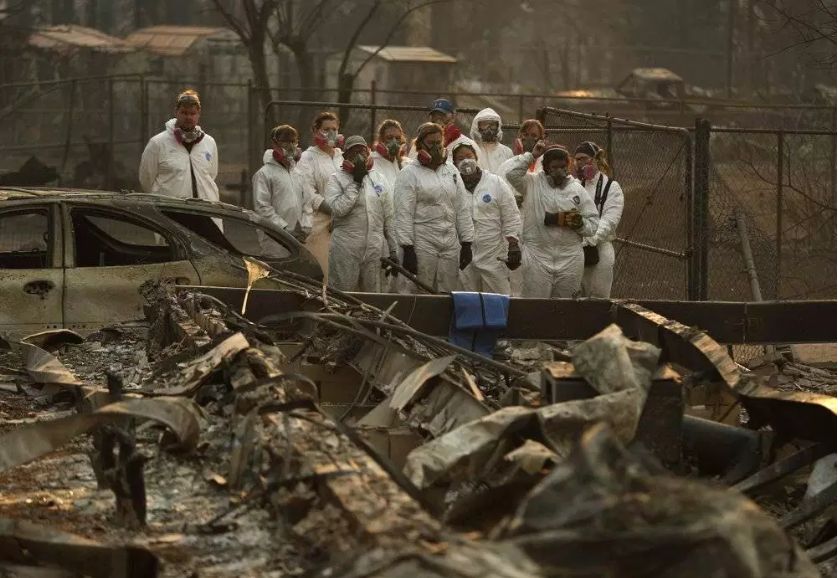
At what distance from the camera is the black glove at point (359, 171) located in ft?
52.5

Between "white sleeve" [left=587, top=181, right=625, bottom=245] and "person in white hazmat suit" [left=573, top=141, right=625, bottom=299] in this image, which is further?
"person in white hazmat suit" [left=573, top=141, right=625, bottom=299]

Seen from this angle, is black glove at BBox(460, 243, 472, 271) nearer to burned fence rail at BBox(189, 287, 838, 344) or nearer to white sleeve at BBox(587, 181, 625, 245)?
white sleeve at BBox(587, 181, 625, 245)

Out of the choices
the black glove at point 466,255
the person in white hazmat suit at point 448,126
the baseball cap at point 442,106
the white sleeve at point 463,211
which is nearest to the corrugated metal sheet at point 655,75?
the person in white hazmat suit at point 448,126

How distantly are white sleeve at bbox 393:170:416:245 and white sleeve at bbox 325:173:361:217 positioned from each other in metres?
0.45

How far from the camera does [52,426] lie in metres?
6.80

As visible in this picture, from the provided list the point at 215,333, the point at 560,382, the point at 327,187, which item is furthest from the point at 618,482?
the point at 327,187

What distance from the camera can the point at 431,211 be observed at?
15859mm

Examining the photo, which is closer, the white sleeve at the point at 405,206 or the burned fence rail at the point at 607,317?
the burned fence rail at the point at 607,317

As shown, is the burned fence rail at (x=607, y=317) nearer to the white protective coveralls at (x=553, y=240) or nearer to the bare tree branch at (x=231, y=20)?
the white protective coveralls at (x=553, y=240)

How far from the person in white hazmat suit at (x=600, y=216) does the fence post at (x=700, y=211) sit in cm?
69

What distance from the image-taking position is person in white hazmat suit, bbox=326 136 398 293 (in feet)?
52.7

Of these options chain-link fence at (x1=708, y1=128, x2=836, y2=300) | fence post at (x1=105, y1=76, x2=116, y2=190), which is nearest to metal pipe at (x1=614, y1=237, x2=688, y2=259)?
chain-link fence at (x1=708, y1=128, x2=836, y2=300)

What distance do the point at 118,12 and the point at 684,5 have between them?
63.8 ft

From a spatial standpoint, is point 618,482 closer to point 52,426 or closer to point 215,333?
point 52,426
